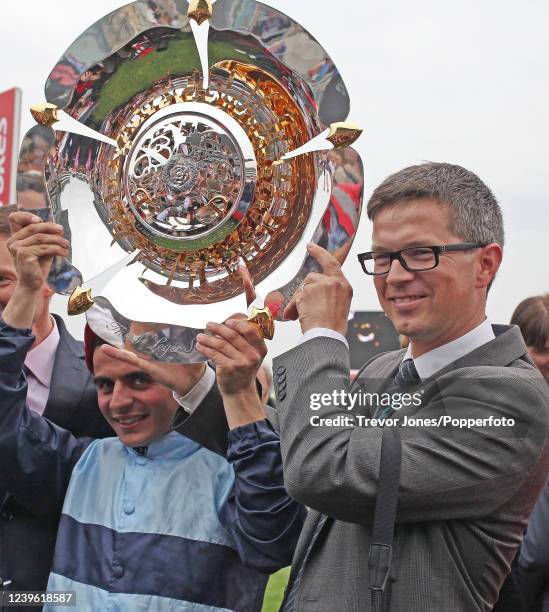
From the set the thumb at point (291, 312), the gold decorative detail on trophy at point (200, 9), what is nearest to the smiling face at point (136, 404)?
the thumb at point (291, 312)

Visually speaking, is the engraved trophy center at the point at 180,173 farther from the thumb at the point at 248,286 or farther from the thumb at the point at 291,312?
the thumb at the point at 291,312

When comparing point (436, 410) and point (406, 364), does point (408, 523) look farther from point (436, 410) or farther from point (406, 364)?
point (406, 364)

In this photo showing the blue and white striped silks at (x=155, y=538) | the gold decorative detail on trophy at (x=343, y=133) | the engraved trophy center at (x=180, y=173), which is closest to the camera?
the gold decorative detail on trophy at (x=343, y=133)

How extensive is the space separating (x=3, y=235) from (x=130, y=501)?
3.38ft

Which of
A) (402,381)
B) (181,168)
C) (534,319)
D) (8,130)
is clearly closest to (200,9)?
→ (181,168)

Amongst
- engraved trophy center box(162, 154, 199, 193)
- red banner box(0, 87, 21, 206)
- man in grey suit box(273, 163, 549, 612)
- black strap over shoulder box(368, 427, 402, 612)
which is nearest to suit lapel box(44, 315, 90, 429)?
engraved trophy center box(162, 154, 199, 193)

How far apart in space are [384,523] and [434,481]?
12 cm

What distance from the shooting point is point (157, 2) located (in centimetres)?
205

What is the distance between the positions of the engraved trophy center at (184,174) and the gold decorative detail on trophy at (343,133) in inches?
9.8

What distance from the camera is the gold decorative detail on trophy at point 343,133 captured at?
6.45 ft

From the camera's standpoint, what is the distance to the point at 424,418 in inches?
71.6

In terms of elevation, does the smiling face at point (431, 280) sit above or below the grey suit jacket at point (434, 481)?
above

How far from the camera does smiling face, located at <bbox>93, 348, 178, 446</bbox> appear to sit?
237cm

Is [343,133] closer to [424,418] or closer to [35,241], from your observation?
[424,418]
